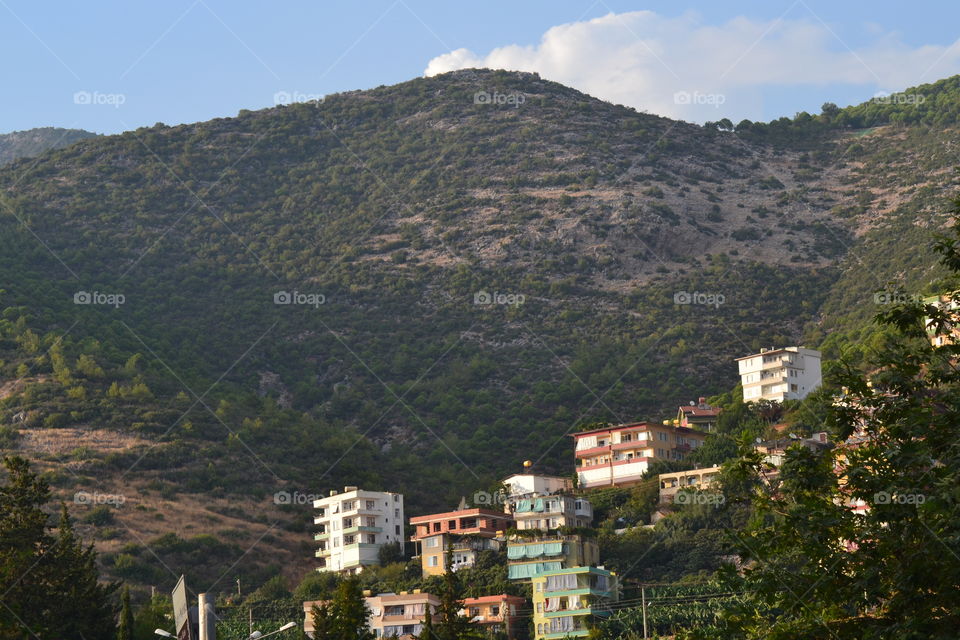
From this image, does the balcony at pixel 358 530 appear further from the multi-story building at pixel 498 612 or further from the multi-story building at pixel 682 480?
the multi-story building at pixel 682 480

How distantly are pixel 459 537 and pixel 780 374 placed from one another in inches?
1385

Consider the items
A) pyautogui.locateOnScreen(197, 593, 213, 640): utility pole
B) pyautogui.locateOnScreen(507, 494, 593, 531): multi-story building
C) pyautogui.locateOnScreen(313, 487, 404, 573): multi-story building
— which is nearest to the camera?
pyautogui.locateOnScreen(197, 593, 213, 640): utility pole

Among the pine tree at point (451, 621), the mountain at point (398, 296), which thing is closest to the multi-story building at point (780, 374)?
the mountain at point (398, 296)

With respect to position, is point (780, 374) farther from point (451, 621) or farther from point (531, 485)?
point (451, 621)

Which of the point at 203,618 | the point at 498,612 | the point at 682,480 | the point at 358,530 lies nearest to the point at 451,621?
the point at 203,618

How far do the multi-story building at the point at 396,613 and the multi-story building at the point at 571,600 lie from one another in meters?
5.31

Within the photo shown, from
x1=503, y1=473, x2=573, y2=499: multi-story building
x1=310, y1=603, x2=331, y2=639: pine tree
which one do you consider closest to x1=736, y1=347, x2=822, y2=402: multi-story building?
x1=503, y1=473, x2=573, y2=499: multi-story building

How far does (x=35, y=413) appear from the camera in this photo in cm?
9894

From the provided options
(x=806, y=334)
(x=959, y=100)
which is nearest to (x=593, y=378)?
(x=806, y=334)

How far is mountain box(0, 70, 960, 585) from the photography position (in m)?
97.7

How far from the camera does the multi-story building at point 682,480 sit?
85625 mm

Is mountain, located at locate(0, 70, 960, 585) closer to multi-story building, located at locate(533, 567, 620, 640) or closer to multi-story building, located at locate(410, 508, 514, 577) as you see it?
multi-story building, located at locate(410, 508, 514, 577)

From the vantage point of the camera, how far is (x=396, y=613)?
70.2 m

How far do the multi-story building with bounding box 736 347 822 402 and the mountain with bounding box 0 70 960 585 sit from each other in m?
6.24
